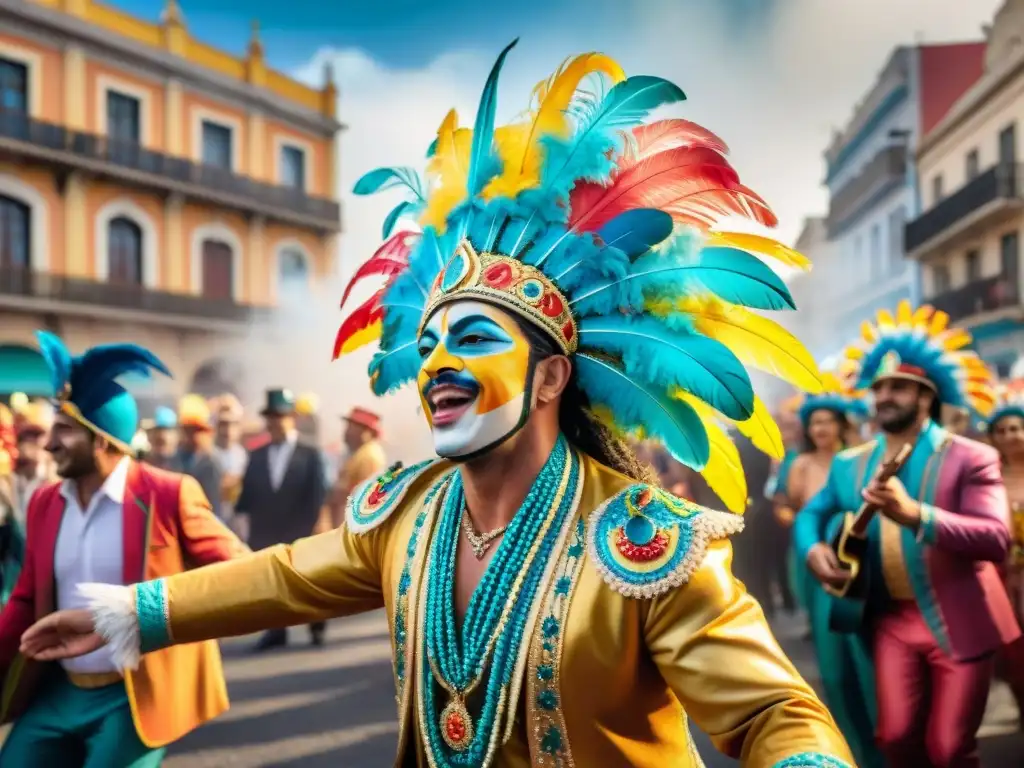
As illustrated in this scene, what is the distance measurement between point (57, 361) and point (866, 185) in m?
22.7

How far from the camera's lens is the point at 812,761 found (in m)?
1.61

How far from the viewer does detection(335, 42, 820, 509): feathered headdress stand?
2096 mm

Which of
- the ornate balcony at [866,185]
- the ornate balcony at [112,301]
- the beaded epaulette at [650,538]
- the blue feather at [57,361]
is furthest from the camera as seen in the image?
the ornate balcony at [866,185]

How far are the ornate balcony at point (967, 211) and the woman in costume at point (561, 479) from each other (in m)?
17.7

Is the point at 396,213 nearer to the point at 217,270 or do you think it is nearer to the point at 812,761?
the point at 812,761

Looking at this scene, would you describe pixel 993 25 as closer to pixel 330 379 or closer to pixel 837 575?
pixel 330 379

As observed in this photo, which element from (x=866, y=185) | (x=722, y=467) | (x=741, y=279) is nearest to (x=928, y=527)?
(x=722, y=467)

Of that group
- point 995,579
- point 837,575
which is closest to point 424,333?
point 837,575

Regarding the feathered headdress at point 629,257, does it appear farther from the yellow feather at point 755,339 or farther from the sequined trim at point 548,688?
the sequined trim at point 548,688

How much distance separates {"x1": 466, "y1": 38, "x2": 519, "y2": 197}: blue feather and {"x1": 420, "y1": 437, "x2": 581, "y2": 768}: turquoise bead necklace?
2.19 ft

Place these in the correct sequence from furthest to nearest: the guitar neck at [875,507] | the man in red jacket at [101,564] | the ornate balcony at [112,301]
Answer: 1. the ornate balcony at [112,301]
2. the guitar neck at [875,507]
3. the man in red jacket at [101,564]

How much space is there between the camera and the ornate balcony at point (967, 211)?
57.6 ft

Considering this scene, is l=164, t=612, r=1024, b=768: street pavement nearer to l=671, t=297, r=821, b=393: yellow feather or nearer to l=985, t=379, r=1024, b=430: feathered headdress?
l=985, t=379, r=1024, b=430: feathered headdress

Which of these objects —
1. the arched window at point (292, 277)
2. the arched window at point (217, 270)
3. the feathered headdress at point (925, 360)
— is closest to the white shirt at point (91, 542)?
the feathered headdress at point (925, 360)
